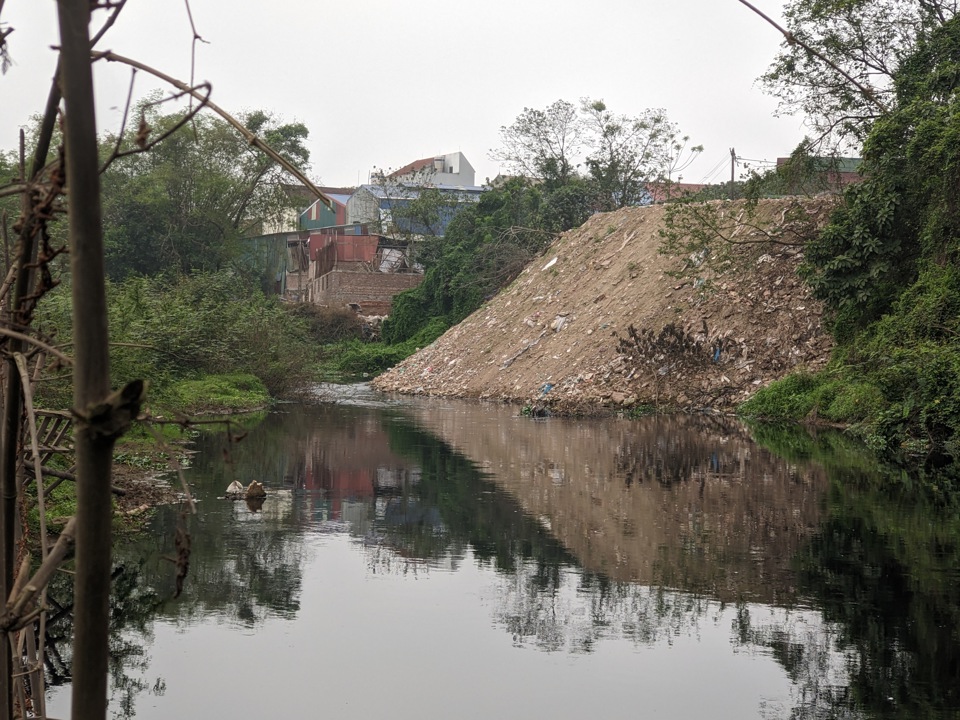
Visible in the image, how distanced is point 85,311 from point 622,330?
29588 millimetres

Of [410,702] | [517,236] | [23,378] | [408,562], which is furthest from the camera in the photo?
[517,236]

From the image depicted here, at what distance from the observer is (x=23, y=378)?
1633mm

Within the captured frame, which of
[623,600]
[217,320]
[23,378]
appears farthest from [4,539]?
[217,320]

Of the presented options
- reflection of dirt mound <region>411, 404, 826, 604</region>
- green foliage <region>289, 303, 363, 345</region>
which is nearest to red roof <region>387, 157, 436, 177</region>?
green foliage <region>289, 303, 363, 345</region>

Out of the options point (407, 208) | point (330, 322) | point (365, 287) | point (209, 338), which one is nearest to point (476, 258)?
point (330, 322)

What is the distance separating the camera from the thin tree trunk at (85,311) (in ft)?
3.47

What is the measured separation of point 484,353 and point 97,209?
33.6 meters

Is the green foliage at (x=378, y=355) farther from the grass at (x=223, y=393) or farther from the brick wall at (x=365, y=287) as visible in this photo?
the grass at (x=223, y=393)

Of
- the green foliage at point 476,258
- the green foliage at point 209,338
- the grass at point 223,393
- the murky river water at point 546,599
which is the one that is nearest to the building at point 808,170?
the murky river water at point 546,599

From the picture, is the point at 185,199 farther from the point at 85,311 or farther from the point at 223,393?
the point at 85,311

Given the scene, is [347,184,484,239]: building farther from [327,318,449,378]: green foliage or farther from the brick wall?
[327,318,449,378]: green foliage

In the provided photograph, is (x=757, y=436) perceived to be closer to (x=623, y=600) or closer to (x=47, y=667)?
(x=623, y=600)

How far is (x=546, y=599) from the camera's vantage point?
7.46 m

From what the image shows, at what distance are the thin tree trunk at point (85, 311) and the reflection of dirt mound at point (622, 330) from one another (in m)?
25.0
